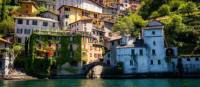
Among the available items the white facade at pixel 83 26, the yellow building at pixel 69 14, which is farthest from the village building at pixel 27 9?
the white facade at pixel 83 26

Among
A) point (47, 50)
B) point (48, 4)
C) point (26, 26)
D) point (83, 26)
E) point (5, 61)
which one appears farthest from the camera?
point (48, 4)

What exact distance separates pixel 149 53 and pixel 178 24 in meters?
13.8

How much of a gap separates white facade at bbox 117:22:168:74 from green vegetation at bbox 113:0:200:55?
243 inches

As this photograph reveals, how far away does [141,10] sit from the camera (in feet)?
422

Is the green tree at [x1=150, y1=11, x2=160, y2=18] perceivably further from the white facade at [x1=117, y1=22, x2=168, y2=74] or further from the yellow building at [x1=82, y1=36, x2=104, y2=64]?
the white facade at [x1=117, y1=22, x2=168, y2=74]

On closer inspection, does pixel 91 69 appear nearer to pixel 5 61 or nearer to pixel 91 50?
pixel 91 50

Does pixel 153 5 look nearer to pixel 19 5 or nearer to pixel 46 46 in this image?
pixel 19 5

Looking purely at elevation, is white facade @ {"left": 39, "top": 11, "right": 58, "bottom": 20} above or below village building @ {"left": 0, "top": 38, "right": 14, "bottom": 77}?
above

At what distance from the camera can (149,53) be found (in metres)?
83.2

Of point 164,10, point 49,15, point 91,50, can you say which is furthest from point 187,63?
point 49,15

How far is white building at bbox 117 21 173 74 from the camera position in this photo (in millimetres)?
83000

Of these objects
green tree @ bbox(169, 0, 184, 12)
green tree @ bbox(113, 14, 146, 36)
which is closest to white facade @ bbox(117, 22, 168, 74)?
green tree @ bbox(113, 14, 146, 36)

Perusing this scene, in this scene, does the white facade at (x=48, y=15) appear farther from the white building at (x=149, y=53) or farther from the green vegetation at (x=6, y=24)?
the white building at (x=149, y=53)

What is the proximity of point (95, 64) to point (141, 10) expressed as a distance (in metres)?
48.6
